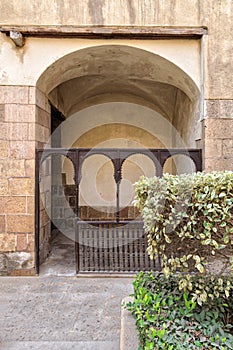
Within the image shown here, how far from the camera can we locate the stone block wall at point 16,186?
13.7ft

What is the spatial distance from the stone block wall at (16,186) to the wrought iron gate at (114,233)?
0.47ft

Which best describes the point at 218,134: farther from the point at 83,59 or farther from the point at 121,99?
the point at 121,99

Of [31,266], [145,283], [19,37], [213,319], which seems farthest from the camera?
[31,266]

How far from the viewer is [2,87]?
4.16m

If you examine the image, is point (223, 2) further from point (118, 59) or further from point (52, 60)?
point (52, 60)

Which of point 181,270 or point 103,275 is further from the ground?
point 181,270

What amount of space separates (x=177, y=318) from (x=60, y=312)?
1.65 meters

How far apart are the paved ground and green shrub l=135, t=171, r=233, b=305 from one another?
104 cm

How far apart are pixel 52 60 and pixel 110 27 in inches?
36.9

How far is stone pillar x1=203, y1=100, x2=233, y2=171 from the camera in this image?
4.07 metres

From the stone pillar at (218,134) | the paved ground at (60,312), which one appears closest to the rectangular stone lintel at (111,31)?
the stone pillar at (218,134)

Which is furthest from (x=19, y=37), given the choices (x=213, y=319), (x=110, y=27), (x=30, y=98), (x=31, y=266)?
(x=213, y=319)

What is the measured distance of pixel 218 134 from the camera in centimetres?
408

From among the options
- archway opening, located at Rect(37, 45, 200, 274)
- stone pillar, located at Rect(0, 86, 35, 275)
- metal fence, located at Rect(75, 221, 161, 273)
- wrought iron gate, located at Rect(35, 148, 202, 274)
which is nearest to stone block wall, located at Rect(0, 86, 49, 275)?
stone pillar, located at Rect(0, 86, 35, 275)
